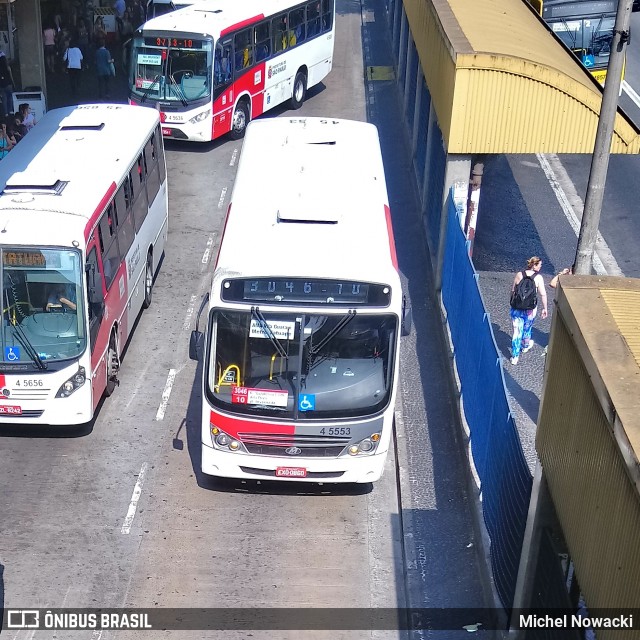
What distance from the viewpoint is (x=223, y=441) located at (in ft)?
39.1

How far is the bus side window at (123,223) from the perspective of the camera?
583 inches

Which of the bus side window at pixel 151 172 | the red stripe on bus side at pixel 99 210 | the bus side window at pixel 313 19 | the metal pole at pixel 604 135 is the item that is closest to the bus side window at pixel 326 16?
the bus side window at pixel 313 19

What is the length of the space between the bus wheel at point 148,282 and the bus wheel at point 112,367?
7.72ft

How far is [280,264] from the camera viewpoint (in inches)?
457

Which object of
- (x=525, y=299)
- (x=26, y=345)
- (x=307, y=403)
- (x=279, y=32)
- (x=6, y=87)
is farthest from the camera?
(x=279, y=32)

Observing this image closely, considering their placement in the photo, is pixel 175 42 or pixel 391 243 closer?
pixel 391 243

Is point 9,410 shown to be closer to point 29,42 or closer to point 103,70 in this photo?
point 29,42

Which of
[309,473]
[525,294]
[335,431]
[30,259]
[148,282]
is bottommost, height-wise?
[148,282]

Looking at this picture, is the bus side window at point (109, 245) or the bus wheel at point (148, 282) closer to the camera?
the bus side window at point (109, 245)

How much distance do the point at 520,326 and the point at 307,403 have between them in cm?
466

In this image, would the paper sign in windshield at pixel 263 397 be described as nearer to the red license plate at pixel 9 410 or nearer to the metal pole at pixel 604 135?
the red license plate at pixel 9 410

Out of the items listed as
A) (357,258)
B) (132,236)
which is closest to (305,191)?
(357,258)

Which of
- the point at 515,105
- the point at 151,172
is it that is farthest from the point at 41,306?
the point at 515,105

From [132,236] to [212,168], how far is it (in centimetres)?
770
